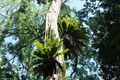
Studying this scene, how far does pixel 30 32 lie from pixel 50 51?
27.8ft

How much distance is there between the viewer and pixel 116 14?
16.6 m

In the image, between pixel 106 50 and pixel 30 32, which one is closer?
pixel 106 50

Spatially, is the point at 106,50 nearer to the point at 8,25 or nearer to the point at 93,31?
the point at 93,31

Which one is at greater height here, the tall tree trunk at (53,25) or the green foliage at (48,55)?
the tall tree trunk at (53,25)

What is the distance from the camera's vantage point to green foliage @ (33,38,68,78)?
32.2 ft

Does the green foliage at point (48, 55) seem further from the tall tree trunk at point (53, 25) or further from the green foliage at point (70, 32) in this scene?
the green foliage at point (70, 32)

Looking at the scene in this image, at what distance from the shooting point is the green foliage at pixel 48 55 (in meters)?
9.82

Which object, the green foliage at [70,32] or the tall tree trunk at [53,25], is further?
the green foliage at [70,32]

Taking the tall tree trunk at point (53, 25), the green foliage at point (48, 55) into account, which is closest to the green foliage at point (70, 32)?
the tall tree trunk at point (53, 25)

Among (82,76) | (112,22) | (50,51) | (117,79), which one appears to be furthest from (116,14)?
(50,51)

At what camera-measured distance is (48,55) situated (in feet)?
32.5

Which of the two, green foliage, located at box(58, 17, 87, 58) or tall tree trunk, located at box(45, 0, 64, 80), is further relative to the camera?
green foliage, located at box(58, 17, 87, 58)

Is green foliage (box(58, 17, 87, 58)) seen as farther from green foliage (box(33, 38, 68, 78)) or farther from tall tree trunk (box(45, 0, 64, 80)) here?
green foliage (box(33, 38, 68, 78))

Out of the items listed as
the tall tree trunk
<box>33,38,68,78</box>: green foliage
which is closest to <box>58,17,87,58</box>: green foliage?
the tall tree trunk
